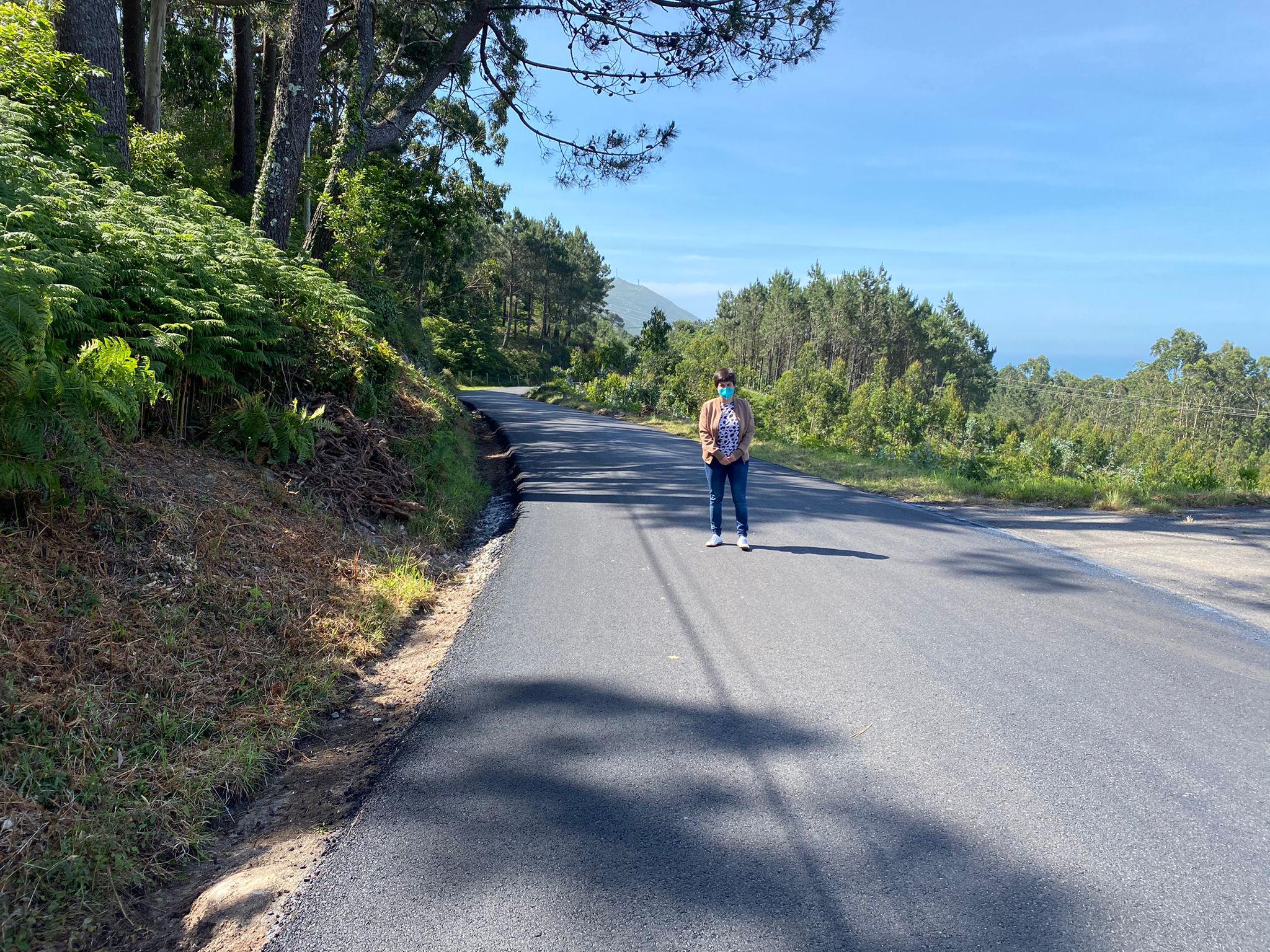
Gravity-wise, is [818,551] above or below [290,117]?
below

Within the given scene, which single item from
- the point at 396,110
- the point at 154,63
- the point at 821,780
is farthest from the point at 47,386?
the point at 154,63

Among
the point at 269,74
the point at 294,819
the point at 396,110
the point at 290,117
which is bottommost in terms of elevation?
the point at 294,819

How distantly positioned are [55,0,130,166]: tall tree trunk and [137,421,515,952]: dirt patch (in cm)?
886

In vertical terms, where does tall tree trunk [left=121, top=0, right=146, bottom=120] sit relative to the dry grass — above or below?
above

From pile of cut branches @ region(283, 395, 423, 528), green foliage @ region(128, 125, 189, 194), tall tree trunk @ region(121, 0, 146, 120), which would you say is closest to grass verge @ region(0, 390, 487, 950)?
pile of cut branches @ region(283, 395, 423, 528)

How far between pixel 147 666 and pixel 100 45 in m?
9.98

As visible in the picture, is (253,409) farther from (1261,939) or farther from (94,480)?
(1261,939)

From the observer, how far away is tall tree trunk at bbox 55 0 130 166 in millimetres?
9719

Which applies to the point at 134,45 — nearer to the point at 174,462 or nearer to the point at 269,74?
the point at 269,74

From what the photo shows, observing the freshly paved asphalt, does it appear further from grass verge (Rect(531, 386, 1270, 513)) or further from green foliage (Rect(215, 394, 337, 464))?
grass verge (Rect(531, 386, 1270, 513))

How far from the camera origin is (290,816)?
10.6ft

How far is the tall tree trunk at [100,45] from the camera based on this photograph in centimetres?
972

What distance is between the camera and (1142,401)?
12250 centimetres

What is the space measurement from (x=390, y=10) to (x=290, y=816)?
68.5 feet
